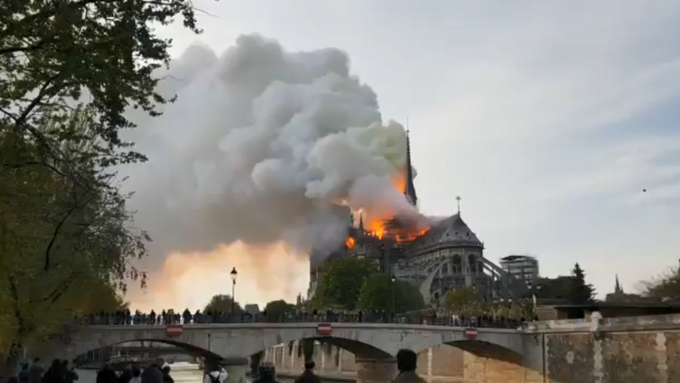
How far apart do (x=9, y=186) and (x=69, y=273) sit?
56.3 feet

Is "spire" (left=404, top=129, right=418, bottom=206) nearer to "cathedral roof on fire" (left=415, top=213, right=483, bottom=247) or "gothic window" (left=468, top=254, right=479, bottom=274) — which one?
"cathedral roof on fire" (left=415, top=213, right=483, bottom=247)

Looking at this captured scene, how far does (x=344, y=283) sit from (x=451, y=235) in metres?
54.2

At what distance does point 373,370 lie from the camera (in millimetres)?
51344

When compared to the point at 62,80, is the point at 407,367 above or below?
below

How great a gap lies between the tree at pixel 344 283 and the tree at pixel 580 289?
88.7 feet

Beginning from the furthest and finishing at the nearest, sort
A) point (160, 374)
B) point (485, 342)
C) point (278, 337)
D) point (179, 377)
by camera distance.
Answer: point (179, 377) < point (485, 342) < point (278, 337) < point (160, 374)

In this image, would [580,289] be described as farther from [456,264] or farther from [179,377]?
[456,264]

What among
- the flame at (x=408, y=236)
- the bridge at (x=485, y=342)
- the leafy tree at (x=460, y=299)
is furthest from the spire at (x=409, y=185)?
the bridge at (x=485, y=342)

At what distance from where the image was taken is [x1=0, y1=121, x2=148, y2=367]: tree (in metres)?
15.0

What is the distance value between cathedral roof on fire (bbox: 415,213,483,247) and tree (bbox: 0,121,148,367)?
371ft

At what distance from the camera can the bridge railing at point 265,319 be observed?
135 ft

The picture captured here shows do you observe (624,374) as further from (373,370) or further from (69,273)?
(69,273)

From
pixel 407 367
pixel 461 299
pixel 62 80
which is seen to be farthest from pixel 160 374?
pixel 461 299

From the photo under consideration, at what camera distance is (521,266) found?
152125 mm
